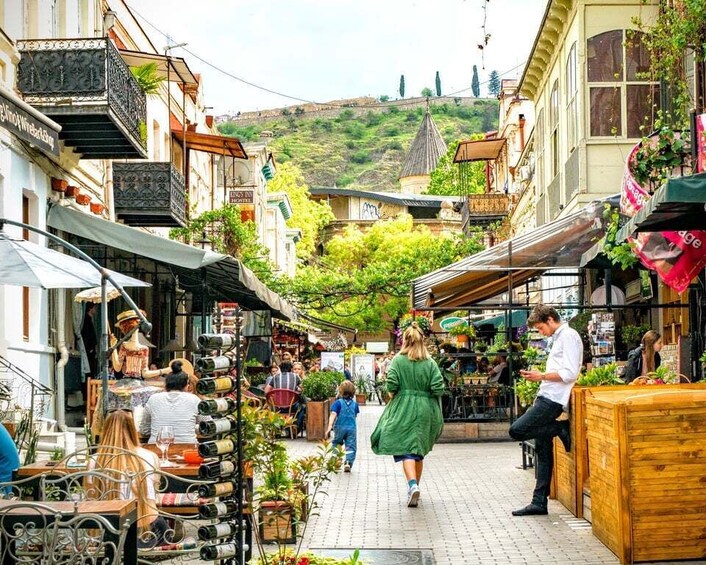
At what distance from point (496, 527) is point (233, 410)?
4706 millimetres

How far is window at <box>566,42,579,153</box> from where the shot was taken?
968 inches

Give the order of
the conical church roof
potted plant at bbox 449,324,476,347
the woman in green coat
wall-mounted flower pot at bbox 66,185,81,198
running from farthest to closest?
the conical church roof → potted plant at bbox 449,324,476,347 → wall-mounted flower pot at bbox 66,185,81,198 → the woman in green coat

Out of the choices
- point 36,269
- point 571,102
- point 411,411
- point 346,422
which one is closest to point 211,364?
point 36,269

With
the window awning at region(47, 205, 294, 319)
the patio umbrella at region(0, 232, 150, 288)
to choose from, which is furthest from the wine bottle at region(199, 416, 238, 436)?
the window awning at region(47, 205, 294, 319)

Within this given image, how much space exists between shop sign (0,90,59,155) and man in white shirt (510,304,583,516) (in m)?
4.89

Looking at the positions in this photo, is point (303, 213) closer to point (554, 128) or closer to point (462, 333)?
point (554, 128)

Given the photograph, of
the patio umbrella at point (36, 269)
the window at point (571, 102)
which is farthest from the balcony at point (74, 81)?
the window at point (571, 102)

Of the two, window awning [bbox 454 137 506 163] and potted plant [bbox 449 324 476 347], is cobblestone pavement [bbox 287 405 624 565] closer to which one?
potted plant [bbox 449 324 476 347]

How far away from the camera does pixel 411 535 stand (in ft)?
34.8

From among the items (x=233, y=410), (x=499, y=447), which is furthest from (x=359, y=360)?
(x=233, y=410)

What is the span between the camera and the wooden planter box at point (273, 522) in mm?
9664

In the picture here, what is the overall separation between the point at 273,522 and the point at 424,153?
471ft

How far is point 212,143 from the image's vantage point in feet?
110

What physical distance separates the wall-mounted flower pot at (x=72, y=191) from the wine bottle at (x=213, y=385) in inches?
557
